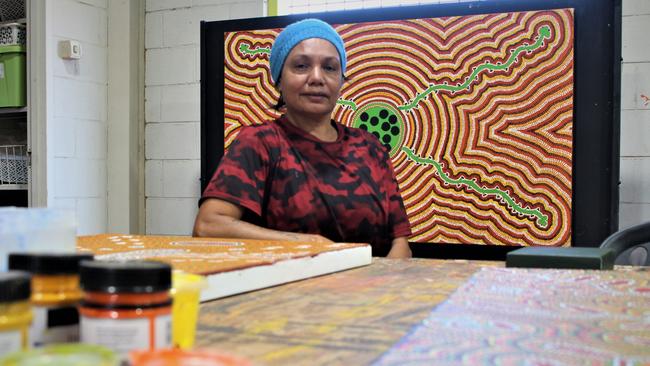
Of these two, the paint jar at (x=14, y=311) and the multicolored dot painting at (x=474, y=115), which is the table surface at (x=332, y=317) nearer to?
the paint jar at (x=14, y=311)

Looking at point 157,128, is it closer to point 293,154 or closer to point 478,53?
point 478,53

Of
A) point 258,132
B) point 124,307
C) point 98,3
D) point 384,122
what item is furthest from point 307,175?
point 98,3

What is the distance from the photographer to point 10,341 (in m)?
0.43

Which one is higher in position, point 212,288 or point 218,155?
point 218,155

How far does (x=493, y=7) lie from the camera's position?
250 centimetres

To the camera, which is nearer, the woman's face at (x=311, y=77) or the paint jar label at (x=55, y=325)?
the paint jar label at (x=55, y=325)

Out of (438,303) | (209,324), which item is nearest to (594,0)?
(438,303)

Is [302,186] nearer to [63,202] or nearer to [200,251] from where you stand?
[200,251]

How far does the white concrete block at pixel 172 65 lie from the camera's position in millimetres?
3387

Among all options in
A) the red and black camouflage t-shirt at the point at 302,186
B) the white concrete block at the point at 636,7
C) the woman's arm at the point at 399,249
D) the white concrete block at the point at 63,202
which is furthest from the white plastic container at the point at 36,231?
the white concrete block at the point at 63,202

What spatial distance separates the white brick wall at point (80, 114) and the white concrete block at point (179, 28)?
0.31m

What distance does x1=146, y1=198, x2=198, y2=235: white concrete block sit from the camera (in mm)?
3393

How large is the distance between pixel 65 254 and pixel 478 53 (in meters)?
2.20

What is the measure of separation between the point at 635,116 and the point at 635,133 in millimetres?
64
